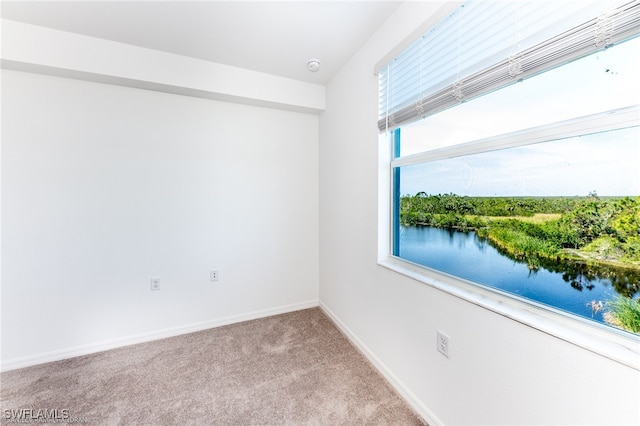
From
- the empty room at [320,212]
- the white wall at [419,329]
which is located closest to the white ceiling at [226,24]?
the empty room at [320,212]

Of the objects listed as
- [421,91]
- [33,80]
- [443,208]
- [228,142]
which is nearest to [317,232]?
[228,142]

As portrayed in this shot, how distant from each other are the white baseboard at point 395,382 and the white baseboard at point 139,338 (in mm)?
717

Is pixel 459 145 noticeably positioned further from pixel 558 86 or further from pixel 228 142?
pixel 228 142

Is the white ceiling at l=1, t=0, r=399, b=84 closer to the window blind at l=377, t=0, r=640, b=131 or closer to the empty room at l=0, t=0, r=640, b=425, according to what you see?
the empty room at l=0, t=0, r=640, b=425

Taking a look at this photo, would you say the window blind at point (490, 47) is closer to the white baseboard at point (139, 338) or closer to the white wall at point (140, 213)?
the white wall at point (140, 213)

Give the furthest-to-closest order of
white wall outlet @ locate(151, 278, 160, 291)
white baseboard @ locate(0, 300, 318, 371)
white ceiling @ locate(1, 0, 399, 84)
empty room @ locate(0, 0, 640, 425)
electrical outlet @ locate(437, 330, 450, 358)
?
white wall outlet @ locate(151, 278, 160, 291) → white baseboard @ locate(0, 300, 318, 371) → white ceiling @ locate(1, 0, 399, 84) → electrical outlet @ locate(437, 330, 450, 358) → empty room @ locate(0, 0, 640, 425)

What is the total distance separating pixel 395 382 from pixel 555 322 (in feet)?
3.55

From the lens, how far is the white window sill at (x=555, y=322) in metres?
0.77

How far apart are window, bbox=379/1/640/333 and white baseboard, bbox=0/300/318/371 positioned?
1.80m

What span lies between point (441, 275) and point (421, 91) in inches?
42.4

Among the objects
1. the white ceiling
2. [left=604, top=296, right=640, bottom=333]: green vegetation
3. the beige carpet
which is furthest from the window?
the beige carpet

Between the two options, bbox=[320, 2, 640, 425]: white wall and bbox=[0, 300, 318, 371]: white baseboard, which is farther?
bbox=[0, 300, 318, 371]: white baseboard

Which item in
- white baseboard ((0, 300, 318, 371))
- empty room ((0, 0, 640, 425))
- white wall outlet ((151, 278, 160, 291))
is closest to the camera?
empty room ((0, 0, 640, 425))

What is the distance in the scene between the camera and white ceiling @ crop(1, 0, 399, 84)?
160cm
